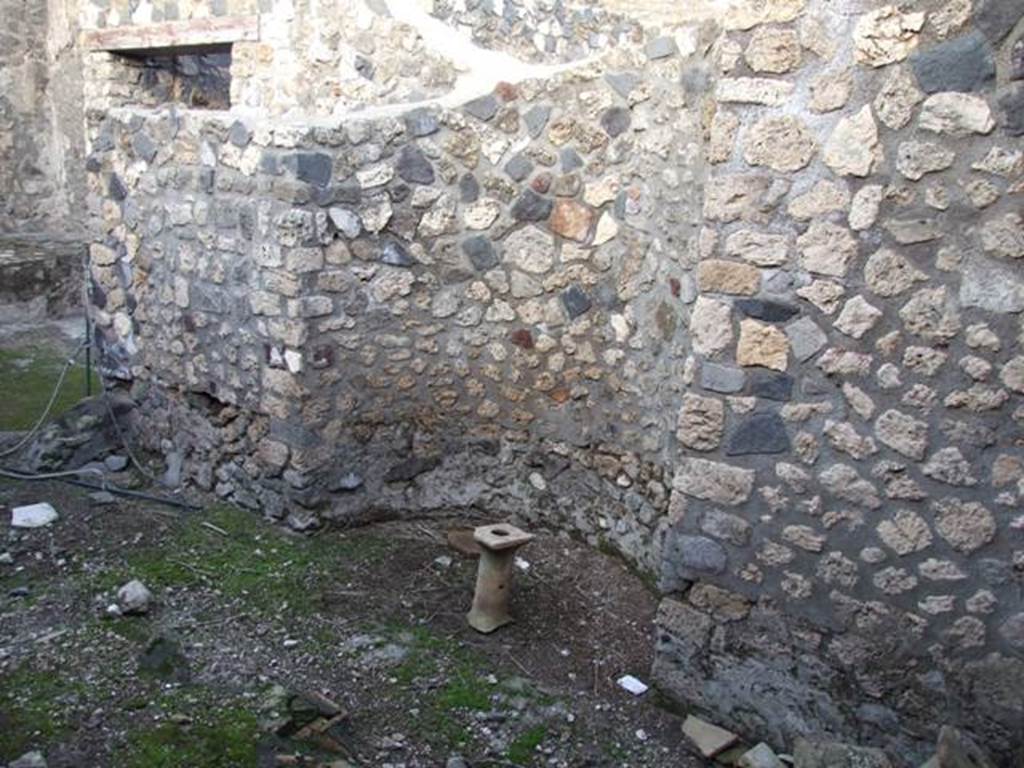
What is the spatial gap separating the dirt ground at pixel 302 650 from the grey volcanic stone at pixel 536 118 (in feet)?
6.25

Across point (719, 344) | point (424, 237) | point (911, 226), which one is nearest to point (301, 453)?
point (424, 237)

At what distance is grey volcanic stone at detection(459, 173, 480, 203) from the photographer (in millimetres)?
4375

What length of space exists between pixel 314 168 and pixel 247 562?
1.79 metres

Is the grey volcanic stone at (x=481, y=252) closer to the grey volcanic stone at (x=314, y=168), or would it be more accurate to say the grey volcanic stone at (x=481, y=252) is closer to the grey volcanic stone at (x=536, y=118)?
the grey volcanic stone at (x=536, y=118)

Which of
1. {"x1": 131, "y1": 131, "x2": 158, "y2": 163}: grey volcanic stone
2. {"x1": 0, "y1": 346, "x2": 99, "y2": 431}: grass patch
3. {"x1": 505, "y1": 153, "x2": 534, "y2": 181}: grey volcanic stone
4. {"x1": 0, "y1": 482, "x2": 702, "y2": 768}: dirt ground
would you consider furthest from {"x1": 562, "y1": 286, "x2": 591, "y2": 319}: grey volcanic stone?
{"x1": 0, "y1": 346, "x2": 99, "y2": 431}: grass patch

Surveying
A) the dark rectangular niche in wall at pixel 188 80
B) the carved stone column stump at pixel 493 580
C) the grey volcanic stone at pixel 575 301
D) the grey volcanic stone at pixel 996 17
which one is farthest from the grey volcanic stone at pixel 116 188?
the grey volcanic stone at pixel 996 17

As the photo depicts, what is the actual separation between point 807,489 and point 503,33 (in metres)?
3.73

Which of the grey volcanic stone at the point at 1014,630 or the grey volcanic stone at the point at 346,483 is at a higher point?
the grey volcanic stone at the point at 1014,630

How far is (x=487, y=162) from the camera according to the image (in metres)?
4.34

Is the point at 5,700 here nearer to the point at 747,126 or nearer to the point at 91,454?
the point at 91,454

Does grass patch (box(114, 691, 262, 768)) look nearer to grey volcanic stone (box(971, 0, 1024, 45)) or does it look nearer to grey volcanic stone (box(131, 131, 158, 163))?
grey volcanic stone (box(131, 131, 158, 163))

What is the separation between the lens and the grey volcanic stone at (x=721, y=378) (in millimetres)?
3104

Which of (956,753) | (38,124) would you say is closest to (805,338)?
(956,753)

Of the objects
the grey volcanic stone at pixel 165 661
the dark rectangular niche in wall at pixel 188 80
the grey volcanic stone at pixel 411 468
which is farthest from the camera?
the dark rectangular niche in wall at pixel 188 80
